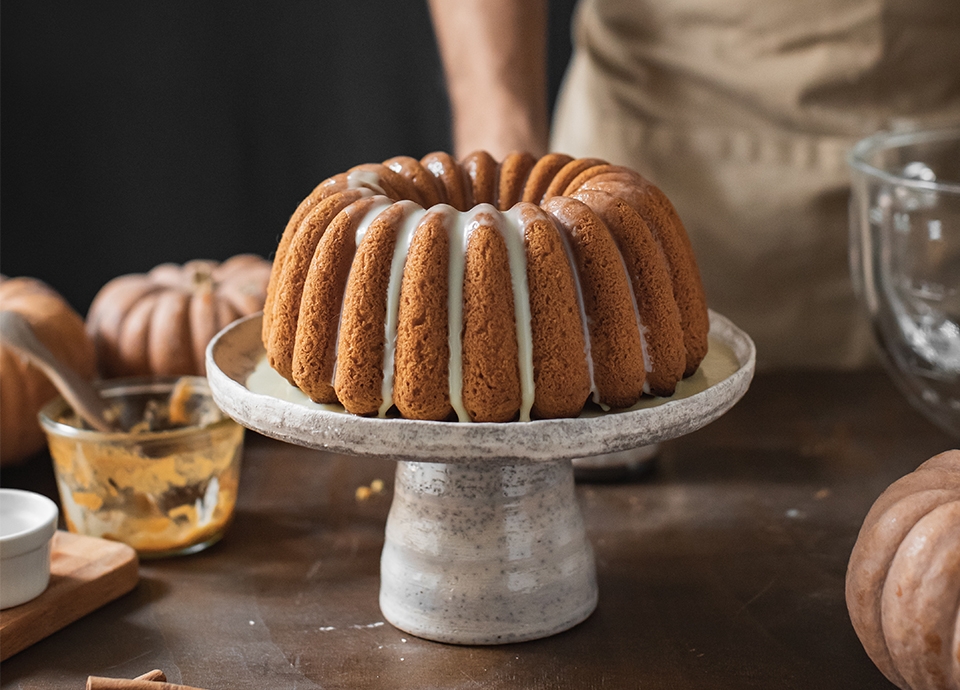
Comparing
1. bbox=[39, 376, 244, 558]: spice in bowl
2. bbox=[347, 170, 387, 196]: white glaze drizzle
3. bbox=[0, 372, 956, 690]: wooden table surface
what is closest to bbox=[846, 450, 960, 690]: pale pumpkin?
bbox=[0, 372, 956, 690]: wooden table surface

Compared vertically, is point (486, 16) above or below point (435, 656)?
above

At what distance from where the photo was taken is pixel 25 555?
3.17ft

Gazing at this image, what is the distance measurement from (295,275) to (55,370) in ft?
1.52

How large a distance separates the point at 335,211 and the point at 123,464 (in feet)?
1.43

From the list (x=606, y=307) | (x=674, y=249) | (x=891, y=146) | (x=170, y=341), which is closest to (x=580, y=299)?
(x=606, y=307)

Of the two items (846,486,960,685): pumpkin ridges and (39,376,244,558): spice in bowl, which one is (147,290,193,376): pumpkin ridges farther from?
(846,486,960,685): pumpkin ridges

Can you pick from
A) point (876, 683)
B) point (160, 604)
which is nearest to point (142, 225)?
point (160, 604)

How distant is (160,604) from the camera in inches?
41.1

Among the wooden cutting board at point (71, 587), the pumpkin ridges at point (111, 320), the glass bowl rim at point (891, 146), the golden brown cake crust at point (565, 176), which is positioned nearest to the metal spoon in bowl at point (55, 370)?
the wooden cutting board at point (71, 587)

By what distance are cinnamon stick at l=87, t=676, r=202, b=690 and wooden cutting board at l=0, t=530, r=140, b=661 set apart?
16cm

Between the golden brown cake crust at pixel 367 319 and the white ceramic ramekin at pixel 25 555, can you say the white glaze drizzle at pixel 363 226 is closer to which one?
the golden brown cake crust at pixel 367 319

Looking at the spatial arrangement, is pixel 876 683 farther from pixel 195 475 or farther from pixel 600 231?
pixel 195 475

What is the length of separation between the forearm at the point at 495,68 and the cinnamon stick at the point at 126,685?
99cm

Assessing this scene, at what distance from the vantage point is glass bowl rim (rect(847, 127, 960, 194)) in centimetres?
121
